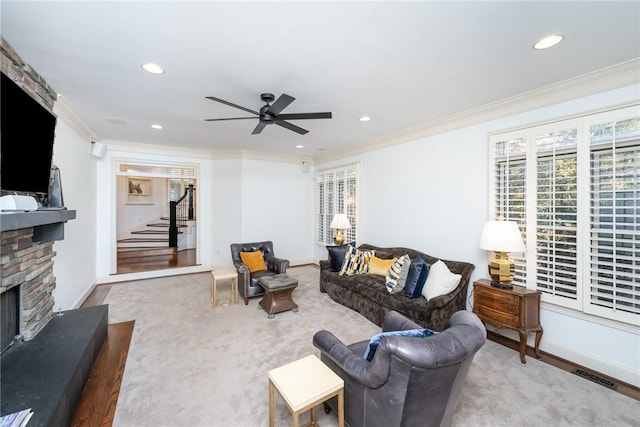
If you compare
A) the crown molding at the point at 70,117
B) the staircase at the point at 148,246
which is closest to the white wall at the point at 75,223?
the crown molding at the point at 70,117

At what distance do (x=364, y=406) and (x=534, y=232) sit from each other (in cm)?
263

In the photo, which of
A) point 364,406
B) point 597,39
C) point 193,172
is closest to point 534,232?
point 597,39

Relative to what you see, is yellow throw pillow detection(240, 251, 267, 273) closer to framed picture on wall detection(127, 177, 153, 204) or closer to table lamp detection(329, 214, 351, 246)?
table lamp detection(329, 214, 351, 246)

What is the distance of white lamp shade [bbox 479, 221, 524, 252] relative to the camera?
271 cm

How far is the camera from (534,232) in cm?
288

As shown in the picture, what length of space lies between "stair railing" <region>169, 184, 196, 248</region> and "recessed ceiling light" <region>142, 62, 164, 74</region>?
20.0 ft

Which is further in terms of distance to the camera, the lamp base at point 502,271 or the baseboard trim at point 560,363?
the lamp base at point 502,271

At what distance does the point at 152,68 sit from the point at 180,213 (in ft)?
22.8

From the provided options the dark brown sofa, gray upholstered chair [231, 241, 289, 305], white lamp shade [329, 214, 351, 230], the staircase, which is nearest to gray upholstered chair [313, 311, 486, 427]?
the dark brown sofa

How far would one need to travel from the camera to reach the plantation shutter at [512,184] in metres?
2.98

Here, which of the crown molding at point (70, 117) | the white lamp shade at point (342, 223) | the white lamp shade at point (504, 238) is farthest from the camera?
the white lamp shade at point (342, 223)

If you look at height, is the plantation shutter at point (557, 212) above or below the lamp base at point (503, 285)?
above

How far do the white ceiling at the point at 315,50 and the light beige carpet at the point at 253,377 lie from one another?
2781mm

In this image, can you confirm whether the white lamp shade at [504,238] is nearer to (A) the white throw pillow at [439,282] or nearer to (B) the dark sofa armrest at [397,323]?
(A) the white throw pillow at [439,282]
